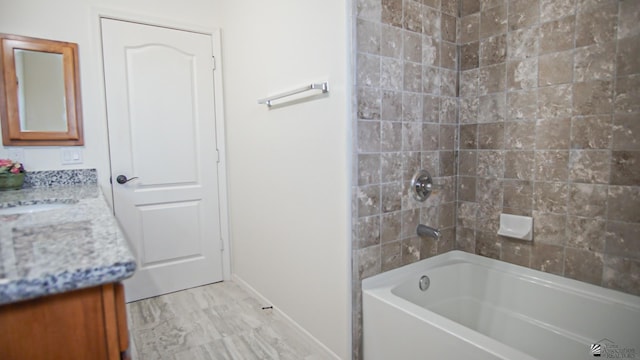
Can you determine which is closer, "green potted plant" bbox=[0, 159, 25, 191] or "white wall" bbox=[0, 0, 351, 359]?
"white wall" bbox=[0, 0, 351, 359]

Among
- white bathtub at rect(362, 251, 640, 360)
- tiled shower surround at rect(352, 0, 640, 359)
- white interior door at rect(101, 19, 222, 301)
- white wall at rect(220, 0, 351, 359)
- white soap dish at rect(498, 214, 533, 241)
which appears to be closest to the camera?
white bathtub at rect(362, 251, 640, 360)

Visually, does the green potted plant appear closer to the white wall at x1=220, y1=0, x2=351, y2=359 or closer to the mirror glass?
the mirror glass

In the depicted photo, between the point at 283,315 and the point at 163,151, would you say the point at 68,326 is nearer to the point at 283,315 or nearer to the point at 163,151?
the point at 283,315

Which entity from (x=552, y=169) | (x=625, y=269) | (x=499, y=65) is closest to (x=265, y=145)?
(x=499, y=65)

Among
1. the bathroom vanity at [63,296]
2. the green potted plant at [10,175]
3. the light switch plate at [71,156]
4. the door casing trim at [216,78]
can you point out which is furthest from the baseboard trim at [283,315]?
the green potted plant at [10,175]

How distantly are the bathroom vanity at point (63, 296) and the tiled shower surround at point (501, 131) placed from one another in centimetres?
108

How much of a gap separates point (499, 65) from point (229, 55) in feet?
6.31

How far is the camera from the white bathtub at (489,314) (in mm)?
1346

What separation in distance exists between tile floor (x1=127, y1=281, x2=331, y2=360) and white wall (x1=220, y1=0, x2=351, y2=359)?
0.39 ft

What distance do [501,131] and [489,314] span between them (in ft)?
3.28

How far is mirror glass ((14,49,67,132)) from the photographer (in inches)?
82.6

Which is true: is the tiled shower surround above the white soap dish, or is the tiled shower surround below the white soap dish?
above

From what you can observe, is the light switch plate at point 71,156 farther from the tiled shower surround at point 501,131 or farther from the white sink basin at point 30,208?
the tiled shower surround at point 501,131

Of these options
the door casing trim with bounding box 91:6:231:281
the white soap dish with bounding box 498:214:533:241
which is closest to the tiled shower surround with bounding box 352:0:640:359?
→ the white soap dish with bounding box 498:214:533:241
